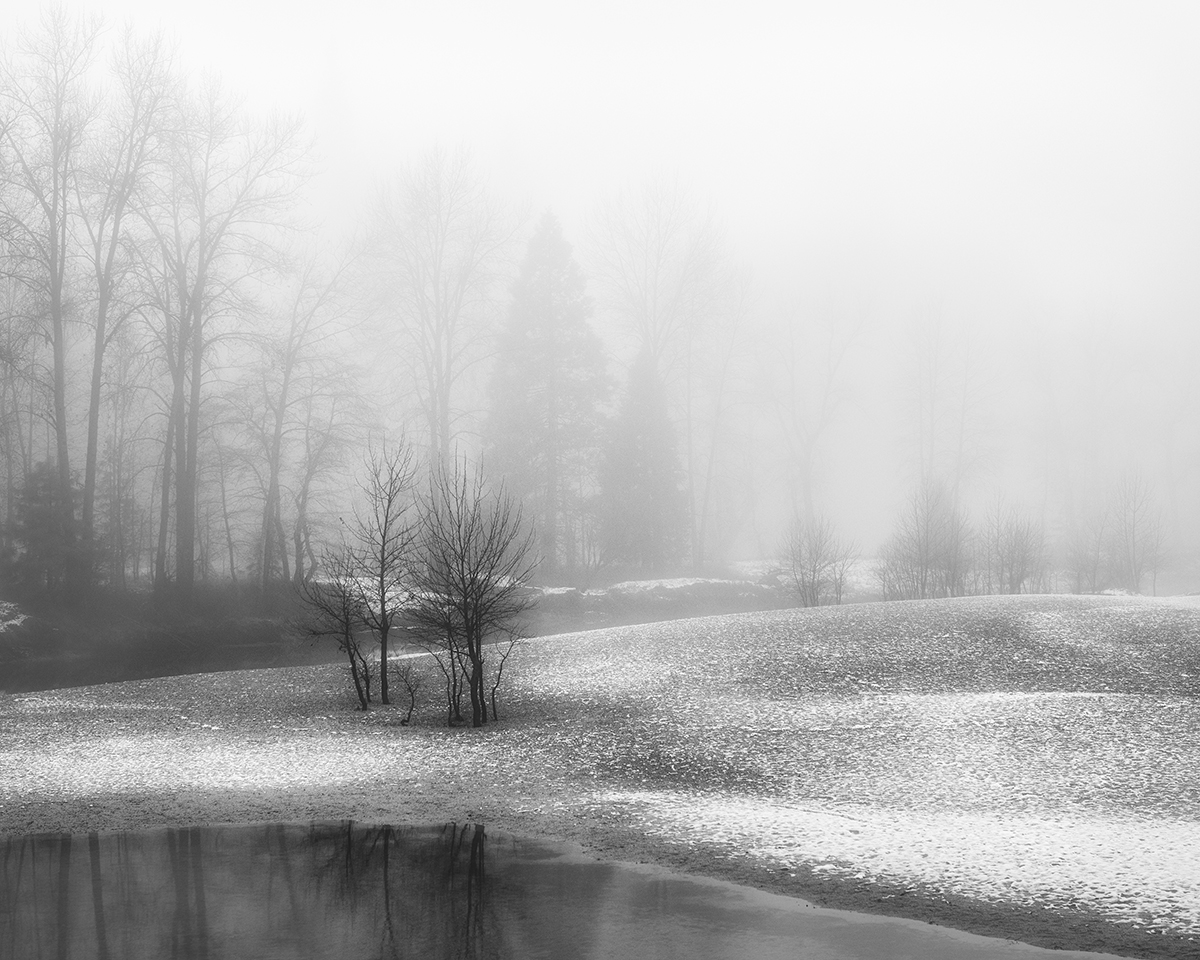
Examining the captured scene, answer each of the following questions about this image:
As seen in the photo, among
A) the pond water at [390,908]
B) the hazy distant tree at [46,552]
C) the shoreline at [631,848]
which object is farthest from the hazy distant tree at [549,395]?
the pond water at [390,908]

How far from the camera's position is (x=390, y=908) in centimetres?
923

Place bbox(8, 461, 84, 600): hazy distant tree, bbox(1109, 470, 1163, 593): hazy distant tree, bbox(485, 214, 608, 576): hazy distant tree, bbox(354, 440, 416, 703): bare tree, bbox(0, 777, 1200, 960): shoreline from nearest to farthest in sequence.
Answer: bbox(0, 777, 1200, 960): shoreline → bbox(354, 440, 416, 703): bare tree → bbox(8, 461, 84, 600): hazy distant tree → bbox(485, 214, 608, 576): hazy distant tree → bbox(1109, 470, 1163, 593): hazy distant tree

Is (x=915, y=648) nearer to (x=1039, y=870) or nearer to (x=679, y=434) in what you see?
(x=1039, y=870)

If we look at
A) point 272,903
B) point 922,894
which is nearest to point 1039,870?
point 922,894

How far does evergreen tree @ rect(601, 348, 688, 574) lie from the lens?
45031 millimetres

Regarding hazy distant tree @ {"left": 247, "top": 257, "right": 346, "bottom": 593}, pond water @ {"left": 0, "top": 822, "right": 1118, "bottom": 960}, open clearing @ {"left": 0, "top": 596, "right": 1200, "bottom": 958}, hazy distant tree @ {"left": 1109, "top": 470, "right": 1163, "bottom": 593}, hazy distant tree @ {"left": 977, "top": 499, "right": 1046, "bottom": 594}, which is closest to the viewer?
pond water @ {"left": 0, "top": 822, "right": 1118, "bottom": 960}

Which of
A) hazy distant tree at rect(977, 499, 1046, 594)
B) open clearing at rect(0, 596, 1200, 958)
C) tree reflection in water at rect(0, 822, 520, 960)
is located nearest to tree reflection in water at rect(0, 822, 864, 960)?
tree reflection in water at rect(0, 822, 520, 960)

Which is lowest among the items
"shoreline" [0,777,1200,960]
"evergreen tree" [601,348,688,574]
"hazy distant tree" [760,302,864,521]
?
"shoreline" [0,777,1200,960]

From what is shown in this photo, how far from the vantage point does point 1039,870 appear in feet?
32.0

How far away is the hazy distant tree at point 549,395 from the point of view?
1746 inches

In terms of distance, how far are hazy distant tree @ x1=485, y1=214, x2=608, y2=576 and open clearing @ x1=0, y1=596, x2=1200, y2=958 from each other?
20648mm

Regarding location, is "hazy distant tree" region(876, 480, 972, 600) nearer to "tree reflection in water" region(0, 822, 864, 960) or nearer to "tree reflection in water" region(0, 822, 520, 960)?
"tree reflection in water" region(0, 822, 520, 960)

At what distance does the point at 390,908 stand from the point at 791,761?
715 cm

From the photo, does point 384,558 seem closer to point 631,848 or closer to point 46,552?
point 631,848
